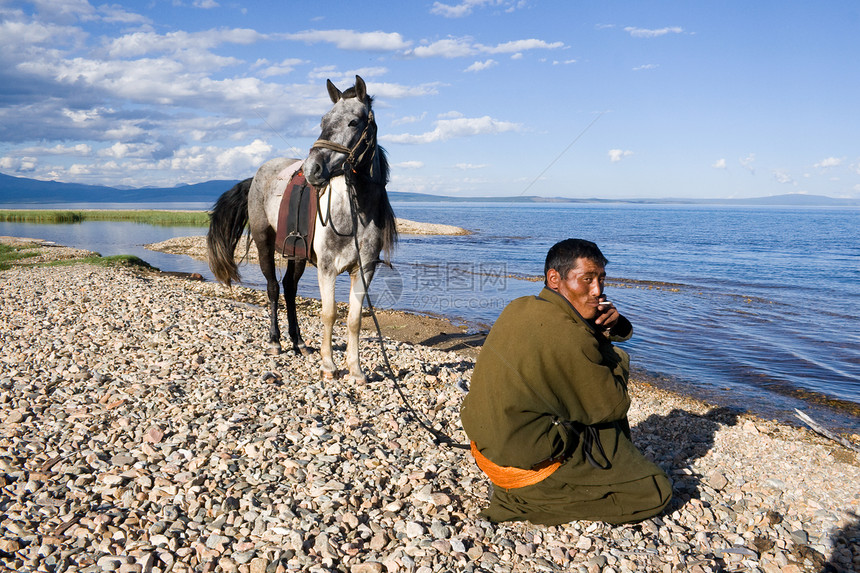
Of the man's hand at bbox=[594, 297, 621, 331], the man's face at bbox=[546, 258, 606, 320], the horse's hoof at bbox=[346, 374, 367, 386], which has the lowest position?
the horse's hoof at bbox=[346, 374, 367, 386]

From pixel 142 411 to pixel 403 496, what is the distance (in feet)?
10.3

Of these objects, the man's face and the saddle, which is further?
the saddle

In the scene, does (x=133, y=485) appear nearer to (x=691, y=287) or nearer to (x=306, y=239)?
(x=306, y=239)

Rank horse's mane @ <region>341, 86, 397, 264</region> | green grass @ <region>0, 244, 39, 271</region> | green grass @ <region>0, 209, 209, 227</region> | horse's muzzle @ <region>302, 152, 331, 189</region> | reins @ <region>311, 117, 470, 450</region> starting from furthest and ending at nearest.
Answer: green grass @ <region>0, 209, 209, 227</region> → green grass @ <region>0, 244, 39, 271</region> → horse's mane @ <region>341, 86, 397, 264</region> → horse's muzzle @ <region>302, 152, 331, 189</region> → reins @ <region>311, 117, 470, 450</region>

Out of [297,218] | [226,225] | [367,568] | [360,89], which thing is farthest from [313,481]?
[226,225]

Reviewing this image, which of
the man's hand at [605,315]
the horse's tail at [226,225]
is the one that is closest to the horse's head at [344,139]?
the man's hand at [605,315]

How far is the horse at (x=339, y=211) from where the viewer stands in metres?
5.96

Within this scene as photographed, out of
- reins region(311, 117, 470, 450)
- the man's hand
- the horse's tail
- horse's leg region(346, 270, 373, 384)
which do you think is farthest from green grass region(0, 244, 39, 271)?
the man's hand

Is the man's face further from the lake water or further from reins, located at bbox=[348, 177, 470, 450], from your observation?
the lake water

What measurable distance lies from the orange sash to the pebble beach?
380 millimetres

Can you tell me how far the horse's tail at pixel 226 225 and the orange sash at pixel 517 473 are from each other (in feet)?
23.1

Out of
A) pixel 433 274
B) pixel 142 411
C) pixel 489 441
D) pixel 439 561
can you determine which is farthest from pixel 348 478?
pixel 433 274

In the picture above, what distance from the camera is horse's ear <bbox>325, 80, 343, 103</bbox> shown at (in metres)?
6.34

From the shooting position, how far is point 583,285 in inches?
137
